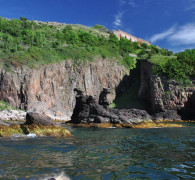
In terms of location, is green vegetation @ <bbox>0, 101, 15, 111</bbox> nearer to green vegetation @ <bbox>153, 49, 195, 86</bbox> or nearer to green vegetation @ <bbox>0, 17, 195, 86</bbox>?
green vegetation @ <bbox>0, 17, 195, 86</bbox>

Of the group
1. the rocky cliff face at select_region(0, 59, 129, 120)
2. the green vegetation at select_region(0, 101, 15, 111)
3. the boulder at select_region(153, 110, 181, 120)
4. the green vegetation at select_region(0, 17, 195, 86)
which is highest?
the green vegetation at select_region(0, 17, 195, 86)

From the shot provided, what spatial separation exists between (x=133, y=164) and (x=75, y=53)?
54236mm

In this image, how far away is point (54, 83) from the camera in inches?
1988

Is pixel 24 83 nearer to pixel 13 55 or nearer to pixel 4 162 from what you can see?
pixel 13 55

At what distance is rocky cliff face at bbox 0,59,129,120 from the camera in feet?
141

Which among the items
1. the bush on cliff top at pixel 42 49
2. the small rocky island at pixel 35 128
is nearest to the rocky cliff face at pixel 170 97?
the bush on cliff top at pixel 42 49

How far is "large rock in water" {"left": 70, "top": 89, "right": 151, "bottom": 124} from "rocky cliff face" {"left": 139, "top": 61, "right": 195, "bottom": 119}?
16032mm

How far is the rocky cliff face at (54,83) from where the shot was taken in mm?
42906

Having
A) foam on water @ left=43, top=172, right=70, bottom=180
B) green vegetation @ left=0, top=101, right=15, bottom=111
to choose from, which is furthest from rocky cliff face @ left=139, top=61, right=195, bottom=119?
foam on water @ left=43, top=172, right=70, bottom=180

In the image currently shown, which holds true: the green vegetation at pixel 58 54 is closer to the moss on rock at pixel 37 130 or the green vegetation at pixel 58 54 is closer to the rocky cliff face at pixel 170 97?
the rocky cliff face at pixel 170 97

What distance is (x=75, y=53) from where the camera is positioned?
59250mm

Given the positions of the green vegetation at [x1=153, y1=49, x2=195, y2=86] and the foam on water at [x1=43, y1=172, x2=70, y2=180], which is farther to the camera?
the green vegetation at [x1=153, y1=49, x2=195, y2=86]

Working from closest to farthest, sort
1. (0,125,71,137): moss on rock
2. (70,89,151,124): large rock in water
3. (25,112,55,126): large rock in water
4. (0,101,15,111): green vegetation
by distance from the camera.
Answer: (0,125,71,137): moss on rock → (25,112,55,126): large rock in water → (70,89,151,124): large rock in water → (0,101,15,111): green vegetation

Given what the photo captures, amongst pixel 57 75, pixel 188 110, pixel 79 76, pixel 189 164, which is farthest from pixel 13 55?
pixel 189 164
